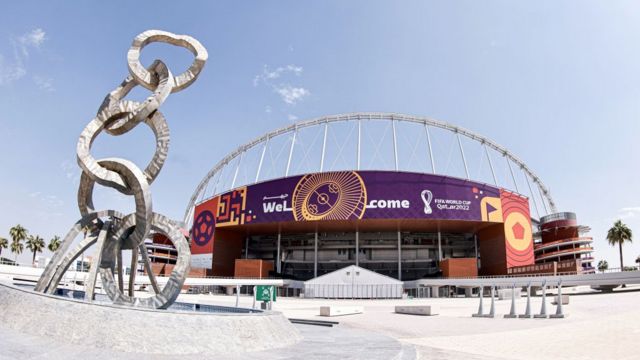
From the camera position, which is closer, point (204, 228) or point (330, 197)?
point (330, 197)

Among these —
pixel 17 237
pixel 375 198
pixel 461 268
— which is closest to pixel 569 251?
pixel 461 268

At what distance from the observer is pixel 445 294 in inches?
2621

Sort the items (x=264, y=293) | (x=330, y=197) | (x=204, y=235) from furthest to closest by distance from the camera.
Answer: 1. (x=204, y=235)
2. (x=330, y=197)
3. (x=264, y=293)

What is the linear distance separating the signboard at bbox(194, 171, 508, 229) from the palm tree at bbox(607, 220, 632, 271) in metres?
30.9

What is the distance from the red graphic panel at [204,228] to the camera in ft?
259

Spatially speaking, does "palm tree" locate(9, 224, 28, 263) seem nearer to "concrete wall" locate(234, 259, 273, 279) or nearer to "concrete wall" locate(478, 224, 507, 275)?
"concrete wall" locate(234, 259, 273, 279)

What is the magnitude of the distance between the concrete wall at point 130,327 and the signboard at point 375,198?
55.4 m

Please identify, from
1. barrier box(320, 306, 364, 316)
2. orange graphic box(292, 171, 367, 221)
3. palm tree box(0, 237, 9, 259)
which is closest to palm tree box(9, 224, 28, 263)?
palm tree box(0, 237, 9, 259)

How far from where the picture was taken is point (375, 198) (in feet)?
219

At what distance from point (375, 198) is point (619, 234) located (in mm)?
52725

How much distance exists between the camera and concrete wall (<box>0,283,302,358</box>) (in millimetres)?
10359

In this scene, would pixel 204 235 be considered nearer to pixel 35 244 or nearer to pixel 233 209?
pixel 233 209

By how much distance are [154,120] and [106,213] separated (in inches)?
168

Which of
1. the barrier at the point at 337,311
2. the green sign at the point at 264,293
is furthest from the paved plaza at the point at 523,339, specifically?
the green sign at the point at 264,293
